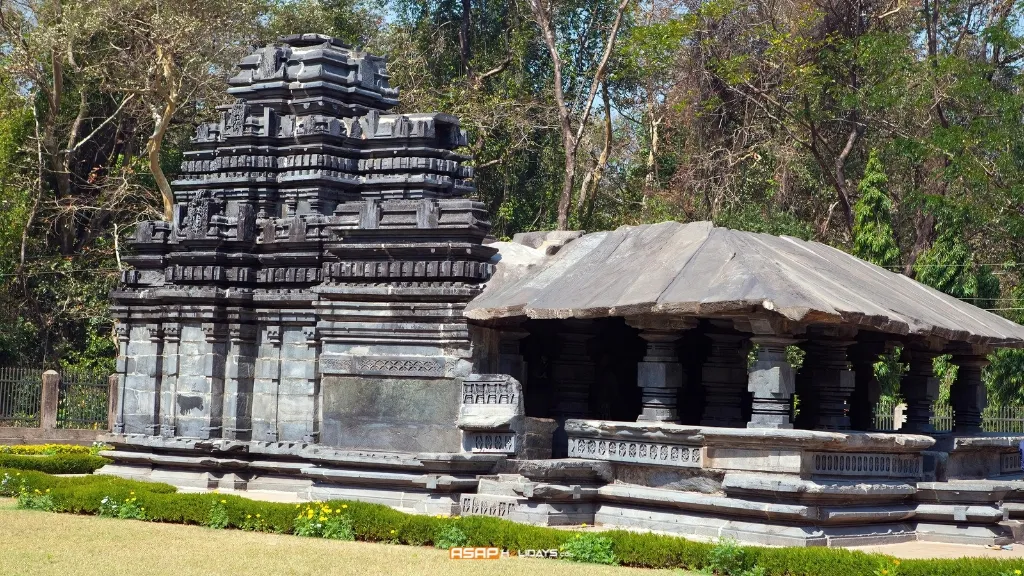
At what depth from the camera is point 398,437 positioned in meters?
14.2

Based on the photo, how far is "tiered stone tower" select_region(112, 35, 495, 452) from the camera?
46.8 ft

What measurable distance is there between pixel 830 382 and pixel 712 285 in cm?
311

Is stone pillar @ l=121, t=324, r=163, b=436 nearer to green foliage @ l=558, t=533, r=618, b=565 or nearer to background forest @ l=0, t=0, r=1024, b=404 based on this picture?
green foliage @ l=558, t=533, r=618, b=565

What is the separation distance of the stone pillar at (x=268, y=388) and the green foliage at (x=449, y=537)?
5.15 meters

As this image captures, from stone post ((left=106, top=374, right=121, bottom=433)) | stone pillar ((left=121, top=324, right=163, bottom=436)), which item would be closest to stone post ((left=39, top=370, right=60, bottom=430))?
stone post ((left=106, top=374, right=121, bottom=433))

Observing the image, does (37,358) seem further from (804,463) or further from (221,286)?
(804,463)

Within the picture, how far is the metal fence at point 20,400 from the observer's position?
24906 millimetres

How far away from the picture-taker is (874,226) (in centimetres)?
2597

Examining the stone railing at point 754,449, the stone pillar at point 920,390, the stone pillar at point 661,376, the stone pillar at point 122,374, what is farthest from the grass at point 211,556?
the stone pillar at point 920,390

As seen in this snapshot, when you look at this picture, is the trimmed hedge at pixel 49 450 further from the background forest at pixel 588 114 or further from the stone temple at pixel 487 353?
the background forest at pixel 588 114

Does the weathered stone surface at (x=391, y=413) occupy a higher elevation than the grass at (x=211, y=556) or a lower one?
higher

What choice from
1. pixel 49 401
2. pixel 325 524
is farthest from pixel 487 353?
pixel 49 401

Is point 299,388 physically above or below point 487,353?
below

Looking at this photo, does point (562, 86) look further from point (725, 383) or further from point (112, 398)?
point (725, 383)
